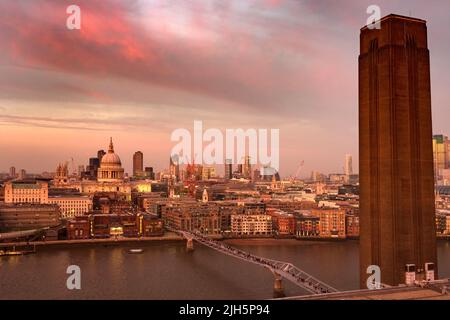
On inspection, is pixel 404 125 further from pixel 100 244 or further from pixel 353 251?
pixel 100 244

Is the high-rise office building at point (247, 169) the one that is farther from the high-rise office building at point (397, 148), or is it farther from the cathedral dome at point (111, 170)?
the high-rise office building at point (397, 148)

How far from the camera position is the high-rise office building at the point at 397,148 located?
10.7 m

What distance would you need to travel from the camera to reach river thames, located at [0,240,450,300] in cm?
1285

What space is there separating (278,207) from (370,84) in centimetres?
2630

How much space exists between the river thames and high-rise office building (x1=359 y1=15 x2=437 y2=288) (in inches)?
108

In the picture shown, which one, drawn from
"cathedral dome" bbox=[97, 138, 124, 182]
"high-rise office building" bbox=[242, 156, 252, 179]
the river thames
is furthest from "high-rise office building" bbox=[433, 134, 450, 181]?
the river thames

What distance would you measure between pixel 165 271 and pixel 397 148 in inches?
363

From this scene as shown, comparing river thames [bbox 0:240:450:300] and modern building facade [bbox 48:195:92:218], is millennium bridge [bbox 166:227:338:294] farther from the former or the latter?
modern building facade [bbox 48:195:92:218]

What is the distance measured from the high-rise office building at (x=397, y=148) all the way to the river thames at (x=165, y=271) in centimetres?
274

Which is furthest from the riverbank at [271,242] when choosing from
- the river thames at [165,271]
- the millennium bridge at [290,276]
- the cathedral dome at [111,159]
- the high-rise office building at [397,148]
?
the cathedral dome at [111,159]

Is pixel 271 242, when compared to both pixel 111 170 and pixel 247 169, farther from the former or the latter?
pixel 247 169

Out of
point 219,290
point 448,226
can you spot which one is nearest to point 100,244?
point 219,290

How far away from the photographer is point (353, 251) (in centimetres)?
2206
